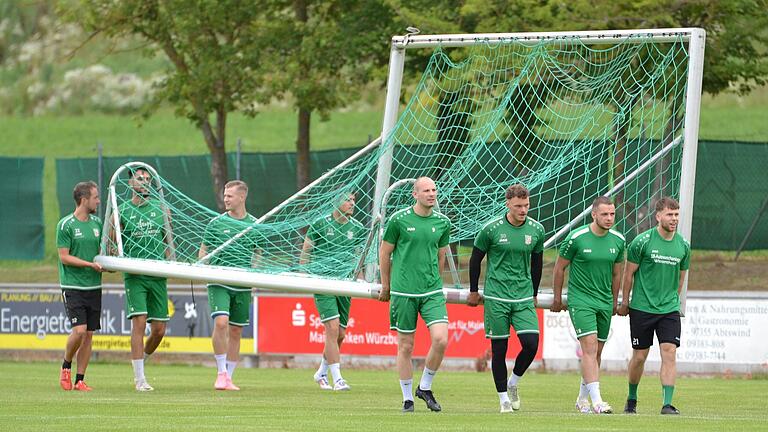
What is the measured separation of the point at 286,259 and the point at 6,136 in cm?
3545

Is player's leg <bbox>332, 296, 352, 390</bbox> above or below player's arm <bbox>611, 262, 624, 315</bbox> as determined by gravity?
below

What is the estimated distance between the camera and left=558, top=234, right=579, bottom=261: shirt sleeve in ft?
42.8

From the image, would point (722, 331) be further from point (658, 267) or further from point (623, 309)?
point (658, 267)

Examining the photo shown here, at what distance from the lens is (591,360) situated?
42.3 feet

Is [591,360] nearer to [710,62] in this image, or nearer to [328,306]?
[328,306]

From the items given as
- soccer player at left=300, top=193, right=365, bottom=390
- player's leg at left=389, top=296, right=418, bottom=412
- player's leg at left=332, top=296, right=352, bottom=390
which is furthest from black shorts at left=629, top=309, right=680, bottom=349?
player's leg at left=332, top=296, right=352, bottom=390

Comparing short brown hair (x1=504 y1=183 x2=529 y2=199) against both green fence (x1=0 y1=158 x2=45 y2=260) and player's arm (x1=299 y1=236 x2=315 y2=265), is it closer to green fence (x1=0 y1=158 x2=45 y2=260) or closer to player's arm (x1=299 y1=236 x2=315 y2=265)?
player's arm (x1=299 y1=236 x2=315 y2=265)

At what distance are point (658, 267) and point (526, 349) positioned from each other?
1.38 metres

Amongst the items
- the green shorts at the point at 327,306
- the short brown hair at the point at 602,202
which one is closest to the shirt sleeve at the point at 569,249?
the short brown hair at the point at 602,202

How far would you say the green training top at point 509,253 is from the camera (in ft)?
42.5

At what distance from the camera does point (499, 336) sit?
13.0m

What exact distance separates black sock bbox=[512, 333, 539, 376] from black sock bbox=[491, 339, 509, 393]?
179mm

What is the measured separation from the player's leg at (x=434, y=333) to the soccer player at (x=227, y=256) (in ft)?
11.3

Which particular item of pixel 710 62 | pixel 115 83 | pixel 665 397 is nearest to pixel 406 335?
pixel 665 397
